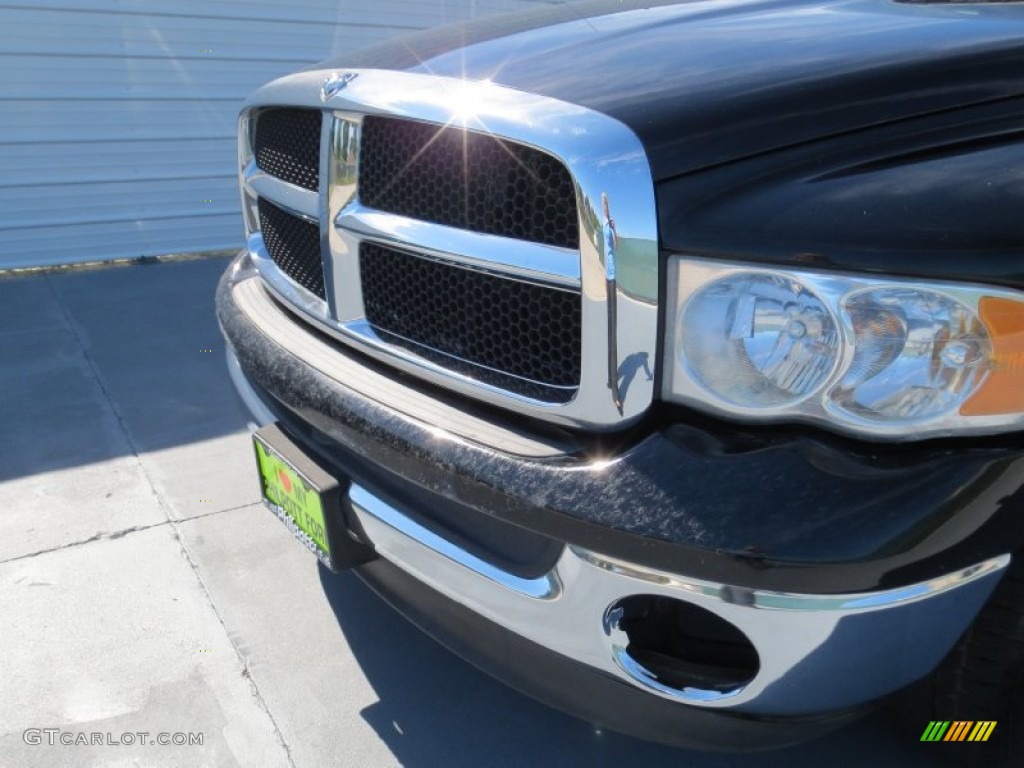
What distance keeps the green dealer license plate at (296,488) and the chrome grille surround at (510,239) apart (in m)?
0.27

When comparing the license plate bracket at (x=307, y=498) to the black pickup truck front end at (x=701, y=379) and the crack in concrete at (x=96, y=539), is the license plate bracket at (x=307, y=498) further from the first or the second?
the crack in concrete at (x=96, y=539)

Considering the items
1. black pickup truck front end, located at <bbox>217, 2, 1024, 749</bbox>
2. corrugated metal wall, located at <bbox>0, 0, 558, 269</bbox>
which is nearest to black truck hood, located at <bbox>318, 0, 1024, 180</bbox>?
black pickup truck front end, located at <bbox>217, 2, 1024, 749</bbox>

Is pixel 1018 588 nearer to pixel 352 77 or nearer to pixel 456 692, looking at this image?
pixel 456 692

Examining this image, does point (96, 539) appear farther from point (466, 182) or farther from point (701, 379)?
point (701, 379)

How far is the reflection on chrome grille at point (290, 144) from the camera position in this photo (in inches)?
83.2

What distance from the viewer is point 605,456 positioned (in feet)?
4.66

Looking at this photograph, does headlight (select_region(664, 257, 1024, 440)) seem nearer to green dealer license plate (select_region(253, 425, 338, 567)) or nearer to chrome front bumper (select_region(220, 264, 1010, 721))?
chrome front bumper (select_region(220, 264, 1010, 721))

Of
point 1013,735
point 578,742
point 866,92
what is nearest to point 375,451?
point 578,742

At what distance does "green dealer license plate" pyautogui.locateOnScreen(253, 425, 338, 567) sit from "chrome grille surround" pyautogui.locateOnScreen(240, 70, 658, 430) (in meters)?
0.27

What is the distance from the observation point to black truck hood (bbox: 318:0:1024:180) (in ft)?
4.60

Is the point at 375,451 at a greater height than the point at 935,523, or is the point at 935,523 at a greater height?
the point at 935,523

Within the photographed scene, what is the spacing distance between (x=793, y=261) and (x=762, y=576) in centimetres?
45

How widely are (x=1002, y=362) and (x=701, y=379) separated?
416 millimetres

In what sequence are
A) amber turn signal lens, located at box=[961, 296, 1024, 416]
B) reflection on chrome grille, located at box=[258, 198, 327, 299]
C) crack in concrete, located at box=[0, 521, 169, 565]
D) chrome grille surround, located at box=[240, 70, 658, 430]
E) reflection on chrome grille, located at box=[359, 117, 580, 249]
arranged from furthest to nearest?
1. crack in concrete, located at box=[0, 521, 169, 565]
2. reflection on chrome grille, located at box=[258, 198, 327, 299]
3. reflection on chrome grille, located at box=[359, 117, 580, 249]
4. chrome grille surround, located at box=[240, 70, 658, 430]
5. amber turn signal lens, located at box=[961, 296, 1024, 416]
